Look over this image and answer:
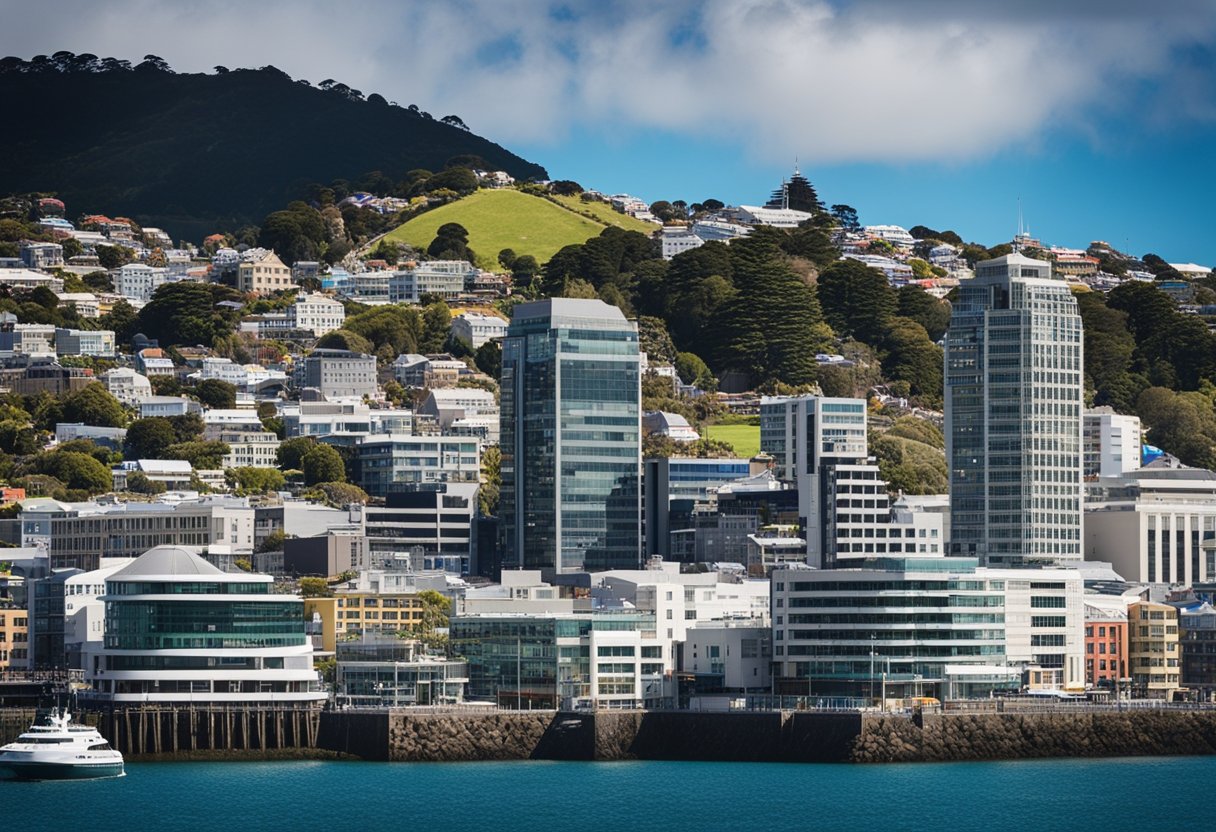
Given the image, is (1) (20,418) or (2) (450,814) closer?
(2) (450,814)

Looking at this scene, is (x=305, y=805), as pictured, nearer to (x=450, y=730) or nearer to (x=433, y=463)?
(x=450, y=730)

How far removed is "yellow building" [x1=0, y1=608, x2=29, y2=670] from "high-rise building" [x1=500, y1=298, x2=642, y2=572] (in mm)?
27150

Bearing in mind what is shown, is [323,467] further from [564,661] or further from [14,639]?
[564,661]

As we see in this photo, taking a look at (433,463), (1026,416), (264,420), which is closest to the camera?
Answer: (1026,416)

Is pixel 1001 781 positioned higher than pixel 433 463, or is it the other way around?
pixel 433 463

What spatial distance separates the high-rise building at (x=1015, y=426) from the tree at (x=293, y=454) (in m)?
46.6

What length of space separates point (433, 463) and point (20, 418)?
91.0 feet

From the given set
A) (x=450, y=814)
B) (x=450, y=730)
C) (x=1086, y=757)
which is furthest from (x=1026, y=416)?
(x=450, y=814)

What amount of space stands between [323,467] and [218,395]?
70.5ft

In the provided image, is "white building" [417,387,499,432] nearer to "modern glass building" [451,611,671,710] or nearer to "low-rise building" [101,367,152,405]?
"low-rise building" [101,367,152,405]

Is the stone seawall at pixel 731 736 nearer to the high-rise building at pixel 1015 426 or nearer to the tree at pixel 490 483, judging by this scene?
the high-rise building at pixel 1015 426

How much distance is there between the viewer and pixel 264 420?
193 meters

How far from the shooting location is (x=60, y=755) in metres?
110

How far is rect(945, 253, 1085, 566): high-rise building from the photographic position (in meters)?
148
